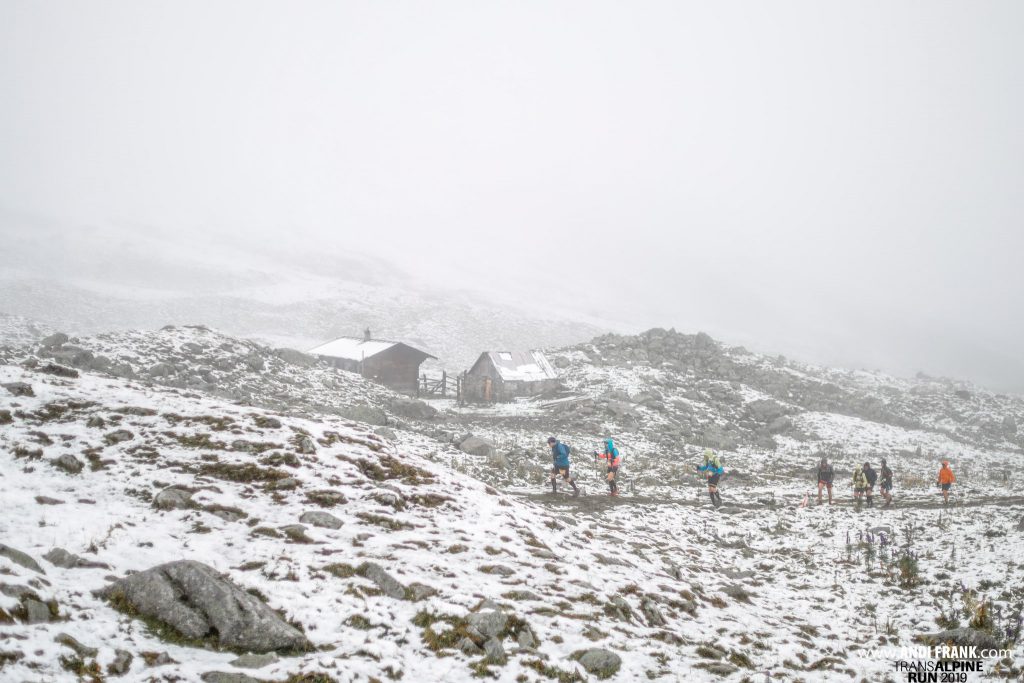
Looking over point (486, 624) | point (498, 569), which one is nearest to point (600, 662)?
point (486, 624)

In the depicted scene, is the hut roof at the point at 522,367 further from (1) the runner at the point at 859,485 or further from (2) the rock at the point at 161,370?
(1) the runner at the point at 859,485

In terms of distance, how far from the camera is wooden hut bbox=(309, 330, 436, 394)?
4662 centimetres

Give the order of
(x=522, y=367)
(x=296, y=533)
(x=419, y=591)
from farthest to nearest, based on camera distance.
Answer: (x=522, y=367) → (x=296, y=533) → (x=419, y=591)

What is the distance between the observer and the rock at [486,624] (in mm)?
7733

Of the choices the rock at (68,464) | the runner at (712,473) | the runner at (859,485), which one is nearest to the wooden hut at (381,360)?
the runner at (712,473)

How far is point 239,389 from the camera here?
91.9ft

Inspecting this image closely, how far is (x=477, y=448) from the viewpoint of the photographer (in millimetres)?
22969

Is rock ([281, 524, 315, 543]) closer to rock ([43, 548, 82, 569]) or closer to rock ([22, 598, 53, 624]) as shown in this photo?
rock ([43, 548, 82, 569])

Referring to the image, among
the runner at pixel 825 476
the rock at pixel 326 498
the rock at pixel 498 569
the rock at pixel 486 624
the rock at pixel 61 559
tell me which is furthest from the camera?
the runner at pixel 825 476

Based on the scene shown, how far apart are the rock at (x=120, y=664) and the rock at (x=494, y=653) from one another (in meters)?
4.29

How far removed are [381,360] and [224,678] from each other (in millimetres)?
42349

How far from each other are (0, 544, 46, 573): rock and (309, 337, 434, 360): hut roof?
3955cm

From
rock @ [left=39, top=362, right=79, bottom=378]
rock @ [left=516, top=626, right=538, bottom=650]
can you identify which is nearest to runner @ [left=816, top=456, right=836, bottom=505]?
rock @ [left=516, top=626, right=538, bottom=650]

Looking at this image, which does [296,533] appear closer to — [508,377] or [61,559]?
[61,559]
